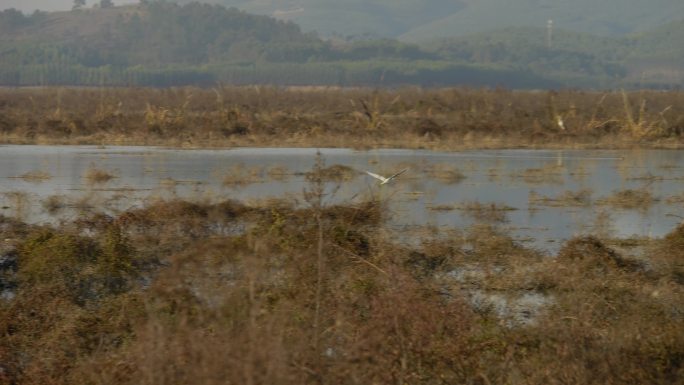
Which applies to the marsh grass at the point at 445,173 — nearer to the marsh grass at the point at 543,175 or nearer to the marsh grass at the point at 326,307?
the marsh grass at the point at 543,175

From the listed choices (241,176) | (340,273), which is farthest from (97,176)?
(340,273)

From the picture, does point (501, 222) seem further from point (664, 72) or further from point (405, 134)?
point (664, 72)

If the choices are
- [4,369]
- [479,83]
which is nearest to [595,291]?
[4,369]

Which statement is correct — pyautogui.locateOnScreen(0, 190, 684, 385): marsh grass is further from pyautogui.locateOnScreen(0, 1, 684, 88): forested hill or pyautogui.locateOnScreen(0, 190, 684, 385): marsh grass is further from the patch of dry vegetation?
pyautogui.locateOnScreen(0, 1, 684, 88): forested hill

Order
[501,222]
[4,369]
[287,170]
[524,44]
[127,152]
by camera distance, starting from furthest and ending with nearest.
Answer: [524,44] → [127,152] → [287,170] → [501,222] → [4,369]

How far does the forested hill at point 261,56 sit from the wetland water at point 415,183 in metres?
81.9

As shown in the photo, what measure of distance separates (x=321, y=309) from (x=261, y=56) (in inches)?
5262

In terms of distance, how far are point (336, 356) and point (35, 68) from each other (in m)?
111

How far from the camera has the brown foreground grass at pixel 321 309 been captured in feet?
22.8

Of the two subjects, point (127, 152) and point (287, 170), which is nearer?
point (287, 170)

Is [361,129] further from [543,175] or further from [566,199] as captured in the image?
[566,199]

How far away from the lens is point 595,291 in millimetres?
10461

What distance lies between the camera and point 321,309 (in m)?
8.20

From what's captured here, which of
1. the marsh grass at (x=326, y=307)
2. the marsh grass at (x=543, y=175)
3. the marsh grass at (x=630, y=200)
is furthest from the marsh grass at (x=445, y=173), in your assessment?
the marsh grass at (x=326, y=307)
